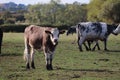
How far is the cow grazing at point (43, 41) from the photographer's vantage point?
52.1ft

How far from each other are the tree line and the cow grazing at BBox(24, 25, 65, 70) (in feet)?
201

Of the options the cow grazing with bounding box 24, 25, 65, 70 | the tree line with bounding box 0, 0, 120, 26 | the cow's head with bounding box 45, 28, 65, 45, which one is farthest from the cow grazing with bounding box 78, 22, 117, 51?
the tree line with bounding box 0, 0, 120, 26

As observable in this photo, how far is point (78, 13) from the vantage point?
112 m

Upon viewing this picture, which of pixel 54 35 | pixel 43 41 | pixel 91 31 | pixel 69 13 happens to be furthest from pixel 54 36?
pixel 69 13

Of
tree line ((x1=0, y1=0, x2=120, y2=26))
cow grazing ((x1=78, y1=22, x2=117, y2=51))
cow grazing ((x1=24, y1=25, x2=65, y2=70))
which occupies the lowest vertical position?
tree line ((x1=0, y1=0, x2=120, y2=26))

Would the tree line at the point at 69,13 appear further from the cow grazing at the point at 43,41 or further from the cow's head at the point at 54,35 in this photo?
the cow's head at the point at 54,35

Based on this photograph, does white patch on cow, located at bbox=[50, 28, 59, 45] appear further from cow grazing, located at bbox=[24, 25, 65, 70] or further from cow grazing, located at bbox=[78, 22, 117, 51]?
cow grazing, located at bbox=[78, 22, 117, 51]

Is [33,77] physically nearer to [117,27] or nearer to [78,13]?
[117,27]

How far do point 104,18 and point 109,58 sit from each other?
58136mm

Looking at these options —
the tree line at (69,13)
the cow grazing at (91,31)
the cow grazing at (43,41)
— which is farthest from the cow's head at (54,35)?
the tree line at (69,13)

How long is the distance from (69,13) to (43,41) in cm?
9575

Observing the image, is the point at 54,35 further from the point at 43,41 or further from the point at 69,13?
the point at 69,13

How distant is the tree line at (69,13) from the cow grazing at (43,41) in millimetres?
61305

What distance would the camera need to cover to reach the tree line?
259ft
